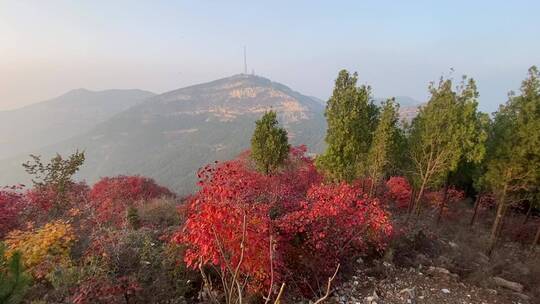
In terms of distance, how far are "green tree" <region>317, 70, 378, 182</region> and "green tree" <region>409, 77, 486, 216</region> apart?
3.35 meters

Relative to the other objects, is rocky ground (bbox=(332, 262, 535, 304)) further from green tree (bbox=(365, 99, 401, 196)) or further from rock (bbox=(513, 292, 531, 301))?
green tree (bbox=(365, 99, 401, 196))

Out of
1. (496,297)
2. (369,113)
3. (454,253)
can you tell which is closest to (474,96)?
(369,113)

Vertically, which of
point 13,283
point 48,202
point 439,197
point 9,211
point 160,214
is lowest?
point 439,197

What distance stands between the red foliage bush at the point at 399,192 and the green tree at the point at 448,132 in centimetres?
737

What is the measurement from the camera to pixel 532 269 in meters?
12.9

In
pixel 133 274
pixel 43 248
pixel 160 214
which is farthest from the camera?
pixel 160 214

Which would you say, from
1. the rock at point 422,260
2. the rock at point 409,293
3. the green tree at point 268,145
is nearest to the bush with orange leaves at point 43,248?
the rock at point 409,293

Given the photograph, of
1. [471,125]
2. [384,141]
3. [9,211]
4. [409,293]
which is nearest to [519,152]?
[471,125]

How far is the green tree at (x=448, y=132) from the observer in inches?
650

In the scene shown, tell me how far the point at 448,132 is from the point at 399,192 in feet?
32.5

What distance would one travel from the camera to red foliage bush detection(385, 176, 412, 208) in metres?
25.8

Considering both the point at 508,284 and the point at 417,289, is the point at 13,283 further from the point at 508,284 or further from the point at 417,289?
the point at 508,284

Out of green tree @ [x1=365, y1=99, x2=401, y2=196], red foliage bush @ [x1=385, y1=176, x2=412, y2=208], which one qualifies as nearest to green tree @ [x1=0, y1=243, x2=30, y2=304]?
green tree @ [x1=365, y1=99, x2=401, y2=196]

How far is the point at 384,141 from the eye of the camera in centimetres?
1867
